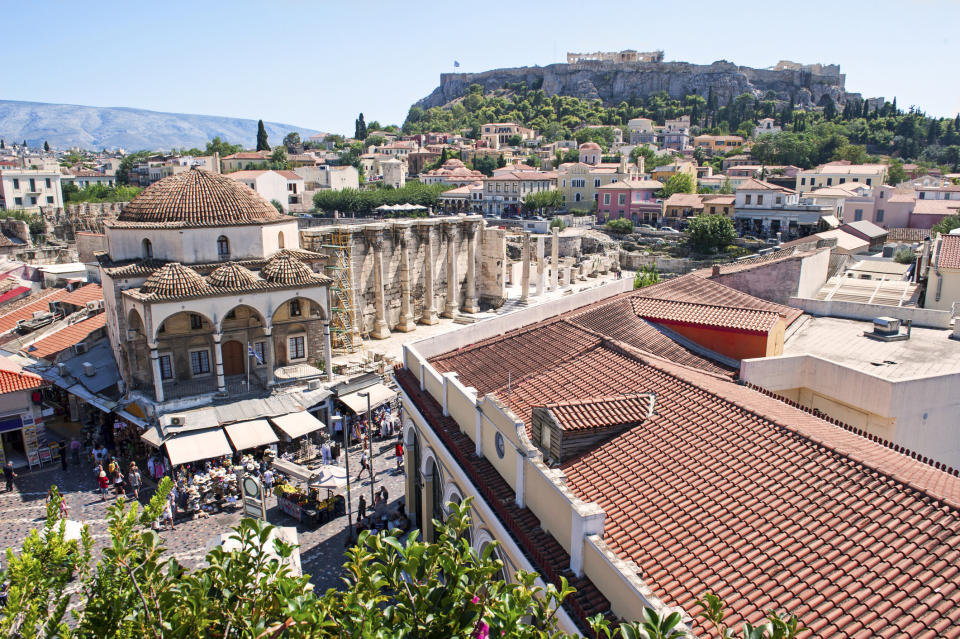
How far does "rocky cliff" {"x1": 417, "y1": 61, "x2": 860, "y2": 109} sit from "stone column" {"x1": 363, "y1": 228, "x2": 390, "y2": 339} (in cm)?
15282

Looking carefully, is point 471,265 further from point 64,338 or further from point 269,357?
point 64,338

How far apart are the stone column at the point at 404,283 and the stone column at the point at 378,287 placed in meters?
1.41

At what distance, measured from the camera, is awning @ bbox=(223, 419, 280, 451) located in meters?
21.0

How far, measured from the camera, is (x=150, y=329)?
880 inches

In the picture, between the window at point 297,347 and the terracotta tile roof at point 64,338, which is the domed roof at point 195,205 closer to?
the window at point 297,347

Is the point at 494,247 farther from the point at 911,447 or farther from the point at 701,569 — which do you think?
the point at 701,569

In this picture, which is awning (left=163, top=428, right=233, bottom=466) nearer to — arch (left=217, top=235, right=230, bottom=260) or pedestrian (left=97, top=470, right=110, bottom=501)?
pedestrian (left=97, top=470, right=110, bottom=501)

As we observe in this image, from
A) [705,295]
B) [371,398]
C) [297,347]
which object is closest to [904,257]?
[705,295]

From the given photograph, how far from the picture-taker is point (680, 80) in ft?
579

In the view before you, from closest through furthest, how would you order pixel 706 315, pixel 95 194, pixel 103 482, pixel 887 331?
pixel 706 315, pixel 887 331, pixel 103 482, pixel 95 194

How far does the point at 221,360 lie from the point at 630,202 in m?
68.8

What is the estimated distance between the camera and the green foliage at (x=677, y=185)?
286 ft

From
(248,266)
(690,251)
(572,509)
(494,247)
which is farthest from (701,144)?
(572,509)

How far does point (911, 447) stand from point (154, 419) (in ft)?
70.0
